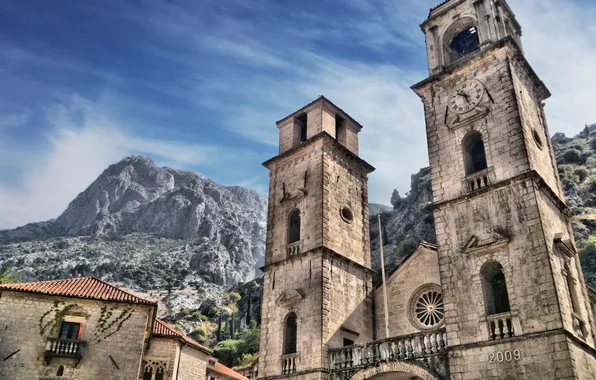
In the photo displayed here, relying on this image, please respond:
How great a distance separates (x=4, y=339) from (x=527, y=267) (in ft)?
72.6

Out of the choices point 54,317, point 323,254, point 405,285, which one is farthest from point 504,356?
point 54,317

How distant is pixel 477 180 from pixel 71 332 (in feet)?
64.0

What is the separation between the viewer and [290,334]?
2223 centimetres

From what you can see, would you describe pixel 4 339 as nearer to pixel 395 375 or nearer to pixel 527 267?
pixel 395 375

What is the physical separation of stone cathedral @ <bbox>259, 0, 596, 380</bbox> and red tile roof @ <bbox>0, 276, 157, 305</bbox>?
25.9 ft

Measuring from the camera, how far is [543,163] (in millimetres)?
19406

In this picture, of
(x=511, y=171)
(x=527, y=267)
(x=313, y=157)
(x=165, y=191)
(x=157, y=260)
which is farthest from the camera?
(x=165, y=191)

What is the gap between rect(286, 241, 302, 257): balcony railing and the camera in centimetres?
2321

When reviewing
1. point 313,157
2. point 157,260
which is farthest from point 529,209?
point 157,260

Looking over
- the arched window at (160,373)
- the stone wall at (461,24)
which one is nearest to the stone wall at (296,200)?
the stone wall at (461,24)

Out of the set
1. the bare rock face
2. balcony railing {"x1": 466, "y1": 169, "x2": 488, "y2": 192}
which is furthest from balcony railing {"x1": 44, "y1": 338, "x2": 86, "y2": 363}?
the bare rock face

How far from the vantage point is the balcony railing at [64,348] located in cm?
2361

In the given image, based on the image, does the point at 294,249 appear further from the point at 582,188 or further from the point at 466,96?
the point at 582,188

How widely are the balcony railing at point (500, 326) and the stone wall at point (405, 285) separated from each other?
541 cm
